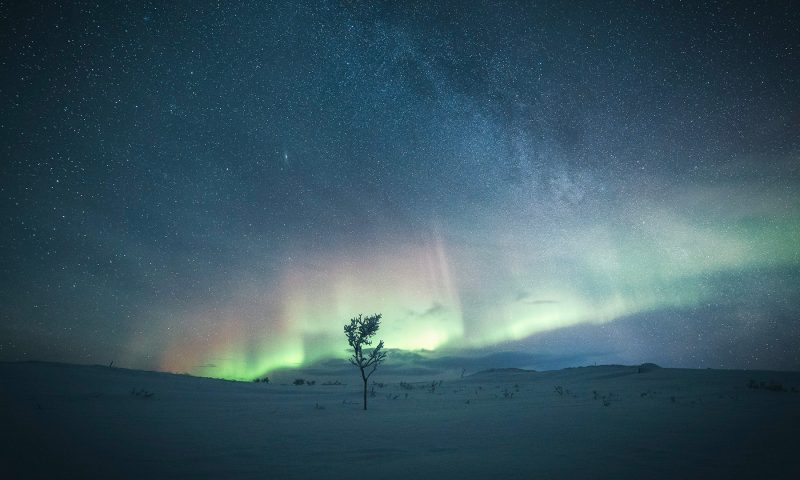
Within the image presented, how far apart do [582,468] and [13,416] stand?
14805 millimetres

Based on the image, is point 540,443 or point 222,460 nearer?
point 222,460

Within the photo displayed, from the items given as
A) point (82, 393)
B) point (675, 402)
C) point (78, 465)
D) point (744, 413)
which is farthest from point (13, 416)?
point (675, 402)

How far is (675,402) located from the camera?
15000 mm

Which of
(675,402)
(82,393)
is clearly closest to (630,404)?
(675,402)

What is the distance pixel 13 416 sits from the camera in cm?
980

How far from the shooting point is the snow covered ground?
6.62m

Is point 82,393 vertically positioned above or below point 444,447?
above

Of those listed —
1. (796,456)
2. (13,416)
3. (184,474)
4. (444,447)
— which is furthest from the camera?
(13,416)

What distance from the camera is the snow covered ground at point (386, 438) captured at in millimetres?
6621

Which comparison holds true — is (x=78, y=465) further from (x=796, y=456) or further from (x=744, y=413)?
(x=744, y=413)

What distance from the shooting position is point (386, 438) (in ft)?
31.8

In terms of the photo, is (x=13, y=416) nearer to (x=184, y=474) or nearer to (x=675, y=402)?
(x=184, y=474)

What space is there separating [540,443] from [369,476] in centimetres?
471

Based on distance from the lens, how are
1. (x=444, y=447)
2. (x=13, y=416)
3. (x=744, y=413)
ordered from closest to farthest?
(x=444, y=447) → (x=13, y=416) → (x=744, y=413)
